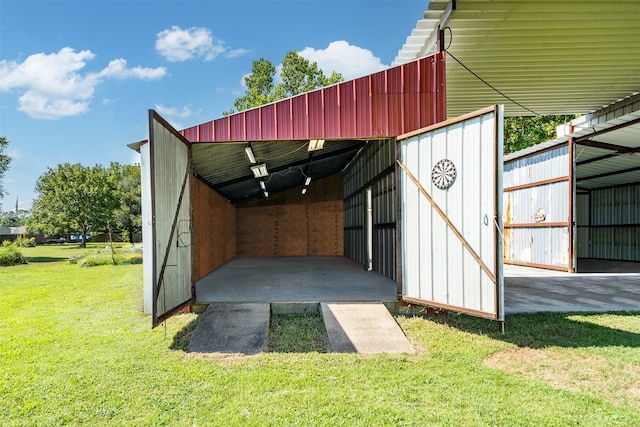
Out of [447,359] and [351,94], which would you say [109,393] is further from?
[351,94]

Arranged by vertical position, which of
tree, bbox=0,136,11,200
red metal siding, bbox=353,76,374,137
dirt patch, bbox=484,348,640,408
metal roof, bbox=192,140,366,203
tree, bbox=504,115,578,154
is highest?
tree, bbox=504,115,578,154

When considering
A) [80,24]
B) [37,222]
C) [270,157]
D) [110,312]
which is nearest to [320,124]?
[270,157]

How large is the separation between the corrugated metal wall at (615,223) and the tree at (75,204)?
96.1 feet

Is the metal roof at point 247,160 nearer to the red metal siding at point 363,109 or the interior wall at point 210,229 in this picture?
the interior wall at point 210,229

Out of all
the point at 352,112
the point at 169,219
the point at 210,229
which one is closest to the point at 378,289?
the point at 352,112

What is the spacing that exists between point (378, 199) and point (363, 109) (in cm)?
316

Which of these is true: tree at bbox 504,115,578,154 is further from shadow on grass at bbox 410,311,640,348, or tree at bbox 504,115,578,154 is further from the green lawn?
the green lawn

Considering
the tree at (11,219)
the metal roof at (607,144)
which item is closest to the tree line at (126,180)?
the metal roof at (607,144)

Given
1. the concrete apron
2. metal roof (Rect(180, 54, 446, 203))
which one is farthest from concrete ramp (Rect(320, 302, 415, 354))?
metal roof (Rect(180, 54, 446, 203))

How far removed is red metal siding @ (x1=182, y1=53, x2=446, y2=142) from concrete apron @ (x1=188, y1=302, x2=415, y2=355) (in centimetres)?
231

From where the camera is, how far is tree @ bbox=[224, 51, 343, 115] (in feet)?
76.7

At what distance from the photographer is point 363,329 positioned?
416 cm

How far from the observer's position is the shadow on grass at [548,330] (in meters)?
3.86

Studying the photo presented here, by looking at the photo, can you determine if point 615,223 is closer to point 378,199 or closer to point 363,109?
point 378,199
